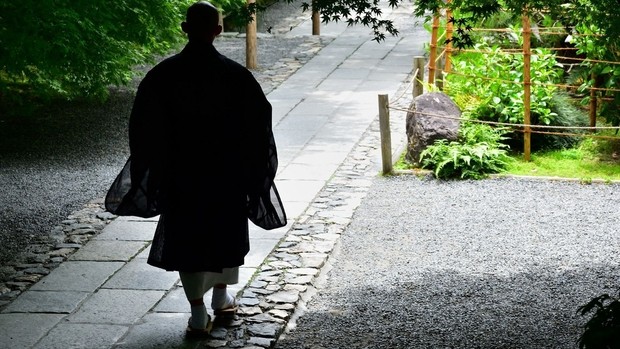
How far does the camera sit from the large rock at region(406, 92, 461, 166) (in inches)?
363

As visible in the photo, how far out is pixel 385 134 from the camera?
8.87m

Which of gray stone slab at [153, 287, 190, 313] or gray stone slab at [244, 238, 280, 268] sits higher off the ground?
gray stone slab at [153, 287, 190, 313]

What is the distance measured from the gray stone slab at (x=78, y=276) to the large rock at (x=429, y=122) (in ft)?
12.3

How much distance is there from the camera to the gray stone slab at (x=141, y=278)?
592 cm

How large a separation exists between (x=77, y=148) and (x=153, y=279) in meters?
4.38

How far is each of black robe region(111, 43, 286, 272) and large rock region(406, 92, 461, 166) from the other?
4.32 metres

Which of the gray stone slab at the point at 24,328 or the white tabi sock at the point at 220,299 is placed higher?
the white tabi sock at the point at 220,299

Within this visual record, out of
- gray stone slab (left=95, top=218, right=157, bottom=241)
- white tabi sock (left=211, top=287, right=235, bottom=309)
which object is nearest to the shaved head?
white tabi sock (left=211, top=287, right=235, bottom=309)

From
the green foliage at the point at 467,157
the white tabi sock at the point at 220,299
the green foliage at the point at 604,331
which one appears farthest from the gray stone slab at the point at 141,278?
the green foliage at the point at 467,157

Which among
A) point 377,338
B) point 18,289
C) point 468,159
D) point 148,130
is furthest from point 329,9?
point 468,159

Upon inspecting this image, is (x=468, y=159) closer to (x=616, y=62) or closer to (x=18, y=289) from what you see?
(x=616, y=62)

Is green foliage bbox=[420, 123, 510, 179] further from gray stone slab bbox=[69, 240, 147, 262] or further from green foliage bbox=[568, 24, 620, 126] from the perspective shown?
gray stone slab bbox=[69, 240, 147, 262]

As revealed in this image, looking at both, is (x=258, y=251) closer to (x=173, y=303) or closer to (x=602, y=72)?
(x=173, y=303)

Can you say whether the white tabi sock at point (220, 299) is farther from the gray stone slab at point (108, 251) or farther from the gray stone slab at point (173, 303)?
the gray stone slab at point (108, 251)
